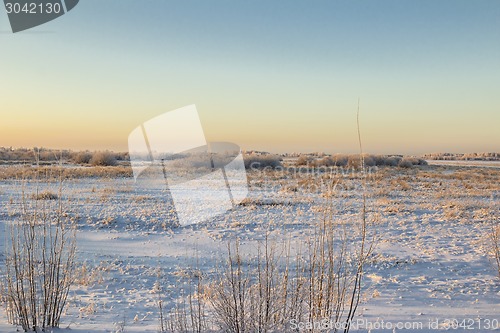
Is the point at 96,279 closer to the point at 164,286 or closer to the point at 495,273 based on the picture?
the point at 164,286

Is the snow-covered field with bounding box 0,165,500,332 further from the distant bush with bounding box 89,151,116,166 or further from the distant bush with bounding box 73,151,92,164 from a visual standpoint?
the distant bush with bounding box 73,151,92,164

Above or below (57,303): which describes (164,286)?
below

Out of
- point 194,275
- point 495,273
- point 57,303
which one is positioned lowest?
point 495,273

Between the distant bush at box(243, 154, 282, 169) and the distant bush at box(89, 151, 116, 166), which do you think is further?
the distant bush at box(89, 151, 116, 166)

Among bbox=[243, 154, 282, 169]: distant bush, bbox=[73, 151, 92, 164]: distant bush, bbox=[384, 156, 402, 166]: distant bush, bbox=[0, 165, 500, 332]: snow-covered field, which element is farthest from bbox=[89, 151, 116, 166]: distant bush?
bbox=[384, 156, 402, 166]: distant bush

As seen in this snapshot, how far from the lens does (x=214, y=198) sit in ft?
50.4

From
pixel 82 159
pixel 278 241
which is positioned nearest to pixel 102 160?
pixel 82 159

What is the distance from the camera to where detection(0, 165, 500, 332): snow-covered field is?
4699 millimetres

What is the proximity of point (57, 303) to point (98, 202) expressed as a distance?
9655 mm

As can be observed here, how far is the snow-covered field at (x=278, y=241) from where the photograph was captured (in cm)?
470

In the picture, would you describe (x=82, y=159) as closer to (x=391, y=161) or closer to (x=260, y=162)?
(x=260, y=162)

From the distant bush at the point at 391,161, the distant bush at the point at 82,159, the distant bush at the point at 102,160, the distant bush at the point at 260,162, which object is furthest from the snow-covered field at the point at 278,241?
the distant bush at the point at 82,159

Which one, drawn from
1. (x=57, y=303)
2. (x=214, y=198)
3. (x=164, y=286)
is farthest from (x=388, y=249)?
(x=214, y=198)

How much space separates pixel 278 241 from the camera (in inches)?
337
